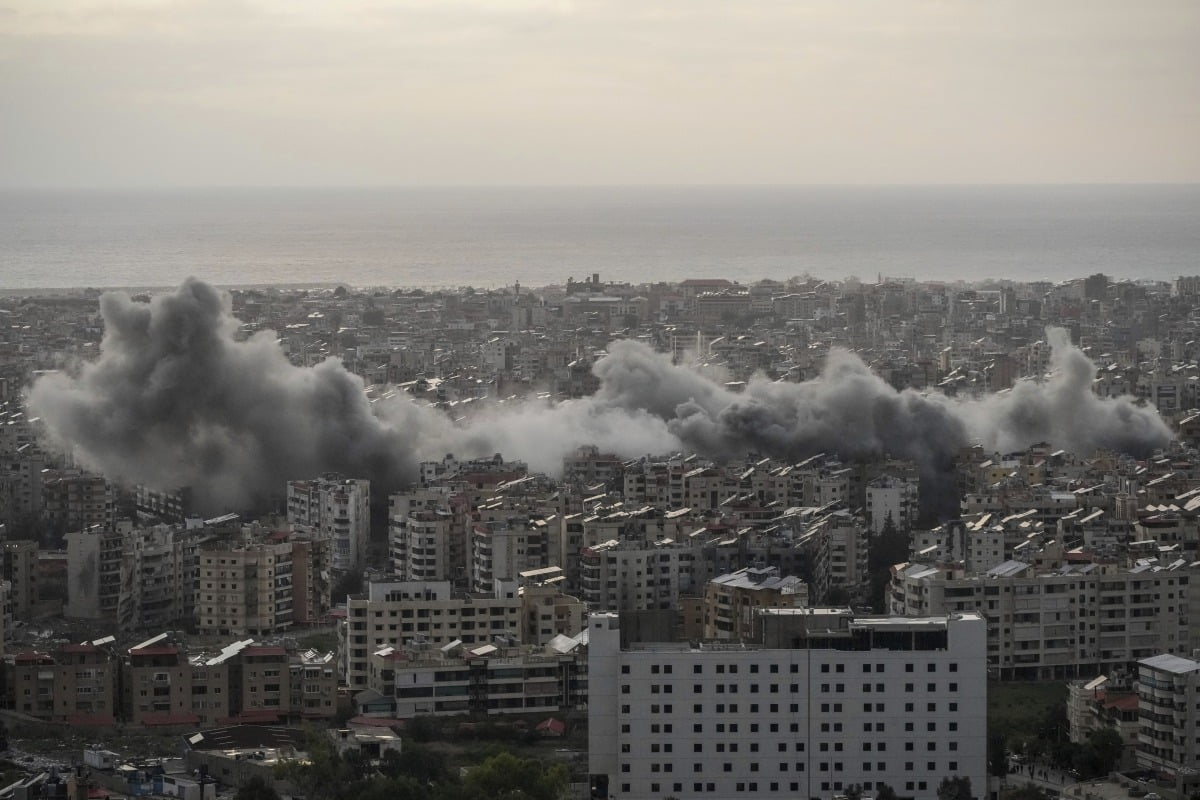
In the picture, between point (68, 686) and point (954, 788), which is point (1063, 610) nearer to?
point (954, 788)

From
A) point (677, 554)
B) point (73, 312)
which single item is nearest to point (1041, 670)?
point (677, 554)

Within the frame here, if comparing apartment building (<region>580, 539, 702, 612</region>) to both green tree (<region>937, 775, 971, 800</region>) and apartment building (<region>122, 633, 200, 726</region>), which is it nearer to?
apartment building (<region>122, 633, 200, 726</region>)

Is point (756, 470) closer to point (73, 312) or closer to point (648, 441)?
point (648, 441)

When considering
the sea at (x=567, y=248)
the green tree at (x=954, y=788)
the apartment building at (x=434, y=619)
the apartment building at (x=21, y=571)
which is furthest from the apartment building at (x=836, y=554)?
the sea at (x=567, y=248)

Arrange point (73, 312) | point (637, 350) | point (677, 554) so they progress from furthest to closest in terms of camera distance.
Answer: point (73, 312)
point (637, 350)
point (677, 554)

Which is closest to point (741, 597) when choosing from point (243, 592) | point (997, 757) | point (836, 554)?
point (836, 554)
